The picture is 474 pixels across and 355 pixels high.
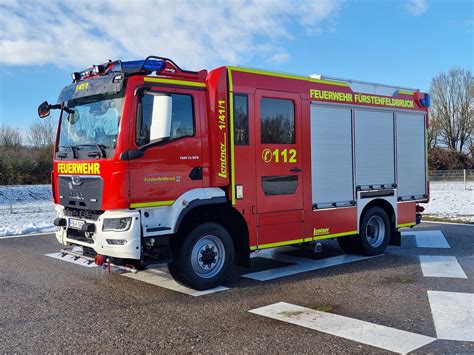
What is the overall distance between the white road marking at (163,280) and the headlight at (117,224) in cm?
136

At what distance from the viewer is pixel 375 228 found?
934 centimetres

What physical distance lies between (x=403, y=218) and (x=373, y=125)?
A: 2.13 meters

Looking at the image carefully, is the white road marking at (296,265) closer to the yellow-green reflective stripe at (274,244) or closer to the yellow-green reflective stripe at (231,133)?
the yellow-green reflective stripe at (274,244)

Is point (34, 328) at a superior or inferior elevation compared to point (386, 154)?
inferior

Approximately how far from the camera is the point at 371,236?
930 centimetres

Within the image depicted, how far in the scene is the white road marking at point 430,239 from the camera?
1026 cm

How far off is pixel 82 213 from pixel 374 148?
5.52 m

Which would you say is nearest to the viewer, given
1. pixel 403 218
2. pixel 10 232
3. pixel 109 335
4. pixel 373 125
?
pixel 109 335

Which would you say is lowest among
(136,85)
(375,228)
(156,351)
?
(156,351)

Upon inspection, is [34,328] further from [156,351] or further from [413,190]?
[413,190]

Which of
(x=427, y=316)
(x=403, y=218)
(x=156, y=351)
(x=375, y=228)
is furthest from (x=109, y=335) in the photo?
(x=403, y=218)

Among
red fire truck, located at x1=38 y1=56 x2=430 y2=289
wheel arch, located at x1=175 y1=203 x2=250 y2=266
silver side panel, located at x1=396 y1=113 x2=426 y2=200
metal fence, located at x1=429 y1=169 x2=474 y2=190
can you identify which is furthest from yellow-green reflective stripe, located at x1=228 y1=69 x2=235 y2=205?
metal fence, located at x1=429 y1=169 x2=474 y2=190

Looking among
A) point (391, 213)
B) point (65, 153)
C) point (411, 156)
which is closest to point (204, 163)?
point (65, 153)

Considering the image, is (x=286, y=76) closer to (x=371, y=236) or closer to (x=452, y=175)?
(x=371, y=236)
